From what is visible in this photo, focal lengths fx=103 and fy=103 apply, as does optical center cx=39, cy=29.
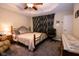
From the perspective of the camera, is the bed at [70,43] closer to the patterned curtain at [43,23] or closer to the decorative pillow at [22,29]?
the patterned curtain at [43,23]

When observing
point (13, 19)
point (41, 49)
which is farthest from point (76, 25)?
point (13, 19)

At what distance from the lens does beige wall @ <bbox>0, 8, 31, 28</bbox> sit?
1473 mm

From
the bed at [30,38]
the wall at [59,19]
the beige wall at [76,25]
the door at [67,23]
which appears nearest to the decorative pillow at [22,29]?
the bed at [30,38]

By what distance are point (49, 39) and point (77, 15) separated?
52 cm

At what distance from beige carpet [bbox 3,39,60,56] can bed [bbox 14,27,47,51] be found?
64 millimetres

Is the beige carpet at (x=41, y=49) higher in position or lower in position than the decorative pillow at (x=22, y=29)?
lower

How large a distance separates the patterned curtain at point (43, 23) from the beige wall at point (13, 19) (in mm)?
104

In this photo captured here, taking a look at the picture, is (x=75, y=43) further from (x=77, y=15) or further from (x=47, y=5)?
(x=47, y=5)

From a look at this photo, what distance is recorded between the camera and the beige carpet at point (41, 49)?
1469 millimetres

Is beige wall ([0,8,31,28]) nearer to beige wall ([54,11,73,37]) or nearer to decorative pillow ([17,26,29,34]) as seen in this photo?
decorative pillow ([17,26,29,34])

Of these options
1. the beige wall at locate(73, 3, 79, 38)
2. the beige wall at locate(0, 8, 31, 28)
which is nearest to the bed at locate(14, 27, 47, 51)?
the beige wall at locate(0, 8, 31, 28)

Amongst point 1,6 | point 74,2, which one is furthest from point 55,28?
point 1,6

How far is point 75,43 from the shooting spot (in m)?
1.41

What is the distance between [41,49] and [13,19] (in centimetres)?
60
